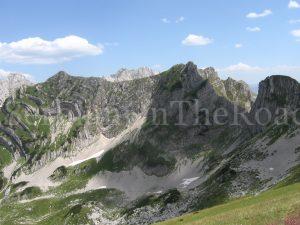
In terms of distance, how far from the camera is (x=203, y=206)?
128500mm

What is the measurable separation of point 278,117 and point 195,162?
43.5 meters

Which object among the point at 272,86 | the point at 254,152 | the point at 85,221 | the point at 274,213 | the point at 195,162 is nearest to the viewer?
the point at 274,213

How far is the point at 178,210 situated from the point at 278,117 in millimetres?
59809

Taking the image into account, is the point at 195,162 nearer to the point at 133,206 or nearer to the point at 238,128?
the point at 238,128

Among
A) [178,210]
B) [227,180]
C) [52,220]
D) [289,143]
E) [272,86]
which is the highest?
[272,86]

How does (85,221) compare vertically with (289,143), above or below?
below

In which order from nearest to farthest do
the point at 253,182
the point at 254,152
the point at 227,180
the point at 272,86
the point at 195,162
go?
the point at 253,182 → the point at 227,180 → the point at 254,152 → the point at 272,86 → the point at 195,162

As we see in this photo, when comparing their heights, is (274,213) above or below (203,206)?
above

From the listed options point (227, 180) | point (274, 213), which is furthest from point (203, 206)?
point (274, 213)

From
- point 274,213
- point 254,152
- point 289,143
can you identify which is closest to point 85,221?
point 254,152

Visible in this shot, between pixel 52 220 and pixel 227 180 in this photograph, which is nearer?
pixel 227 180

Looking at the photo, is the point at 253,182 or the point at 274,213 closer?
the point at 274,213

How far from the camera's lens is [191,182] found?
17250cm

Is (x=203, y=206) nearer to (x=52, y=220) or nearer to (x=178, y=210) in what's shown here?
(x=178, y=210)
